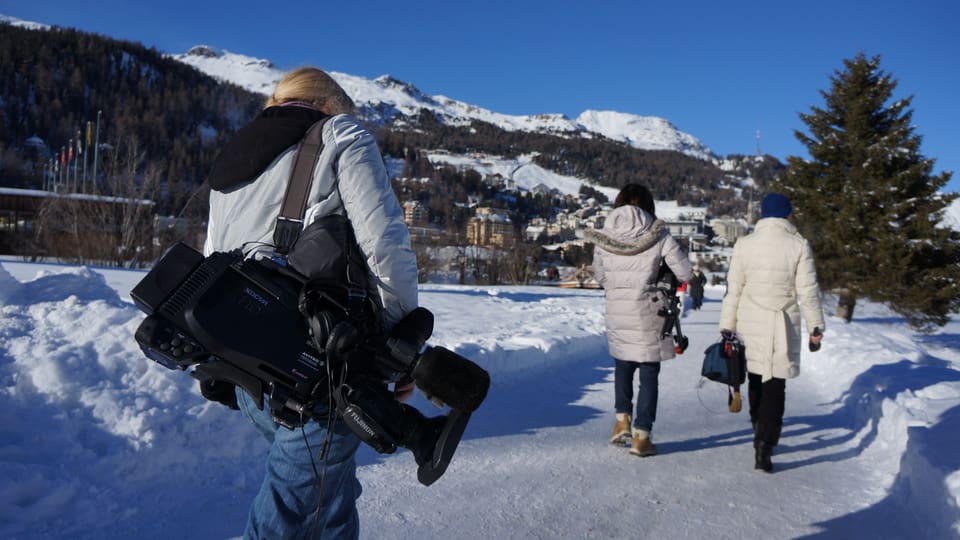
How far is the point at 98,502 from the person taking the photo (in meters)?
2.92

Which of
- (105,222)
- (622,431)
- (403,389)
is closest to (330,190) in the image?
(403,389)

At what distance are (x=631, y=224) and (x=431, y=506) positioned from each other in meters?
2.46

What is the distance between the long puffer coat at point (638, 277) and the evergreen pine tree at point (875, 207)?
18.5 m

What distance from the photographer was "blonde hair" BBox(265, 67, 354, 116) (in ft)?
6.70

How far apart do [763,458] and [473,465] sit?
1953 millimetres

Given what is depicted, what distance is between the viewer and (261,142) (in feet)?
5.93

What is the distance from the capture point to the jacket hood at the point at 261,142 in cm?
179

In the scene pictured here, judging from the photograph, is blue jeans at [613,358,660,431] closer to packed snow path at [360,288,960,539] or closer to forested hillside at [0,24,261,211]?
packed snow path at [360,288,960,539]

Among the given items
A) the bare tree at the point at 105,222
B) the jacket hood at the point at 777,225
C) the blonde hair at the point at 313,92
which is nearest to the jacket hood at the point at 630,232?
the jacket hood at the point at 777,225

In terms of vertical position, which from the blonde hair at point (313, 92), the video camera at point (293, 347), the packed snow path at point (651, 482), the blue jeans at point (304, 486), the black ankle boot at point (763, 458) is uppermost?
the blonde hair at point (313, 92)

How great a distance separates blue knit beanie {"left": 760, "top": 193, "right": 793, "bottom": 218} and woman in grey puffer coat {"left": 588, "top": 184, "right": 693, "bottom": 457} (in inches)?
27.5

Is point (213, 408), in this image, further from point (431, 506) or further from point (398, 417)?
point (398, 417)

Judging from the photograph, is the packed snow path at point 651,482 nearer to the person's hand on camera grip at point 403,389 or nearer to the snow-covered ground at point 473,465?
the snow-covered ground at point 473,465

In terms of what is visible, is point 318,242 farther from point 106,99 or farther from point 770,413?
point 106,99
